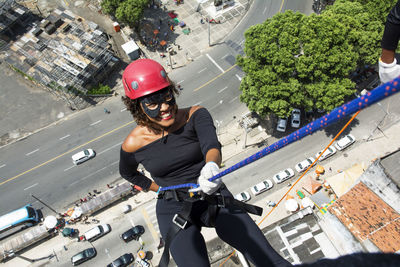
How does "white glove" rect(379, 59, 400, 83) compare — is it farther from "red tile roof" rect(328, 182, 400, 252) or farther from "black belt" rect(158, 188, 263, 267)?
"red tile roof" rect(328, 182, 400, 252)

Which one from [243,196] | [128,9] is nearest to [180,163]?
[243,196]

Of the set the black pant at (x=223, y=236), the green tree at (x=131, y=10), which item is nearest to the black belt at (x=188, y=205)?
the black pant at (x=223, y=236)

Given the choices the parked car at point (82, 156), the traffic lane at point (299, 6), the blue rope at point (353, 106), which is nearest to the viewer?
the blue rope at point (353, 106)

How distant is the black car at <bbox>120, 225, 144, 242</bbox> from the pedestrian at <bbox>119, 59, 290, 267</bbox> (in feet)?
78.1

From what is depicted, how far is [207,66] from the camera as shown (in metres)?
43.7

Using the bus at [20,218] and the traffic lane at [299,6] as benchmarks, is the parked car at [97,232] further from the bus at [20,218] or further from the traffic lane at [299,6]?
the traffic lane at [299,6]

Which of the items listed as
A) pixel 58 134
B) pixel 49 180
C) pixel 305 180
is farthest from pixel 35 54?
pixel 305 180

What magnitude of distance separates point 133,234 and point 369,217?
23.1 metres

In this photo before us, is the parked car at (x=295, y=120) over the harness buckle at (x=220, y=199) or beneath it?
beneath

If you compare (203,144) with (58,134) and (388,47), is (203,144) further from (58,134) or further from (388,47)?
(58,134)

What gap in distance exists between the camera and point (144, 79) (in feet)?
29.0

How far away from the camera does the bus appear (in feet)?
109

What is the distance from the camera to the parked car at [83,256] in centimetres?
3142

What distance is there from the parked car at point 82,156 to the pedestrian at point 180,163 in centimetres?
2883
